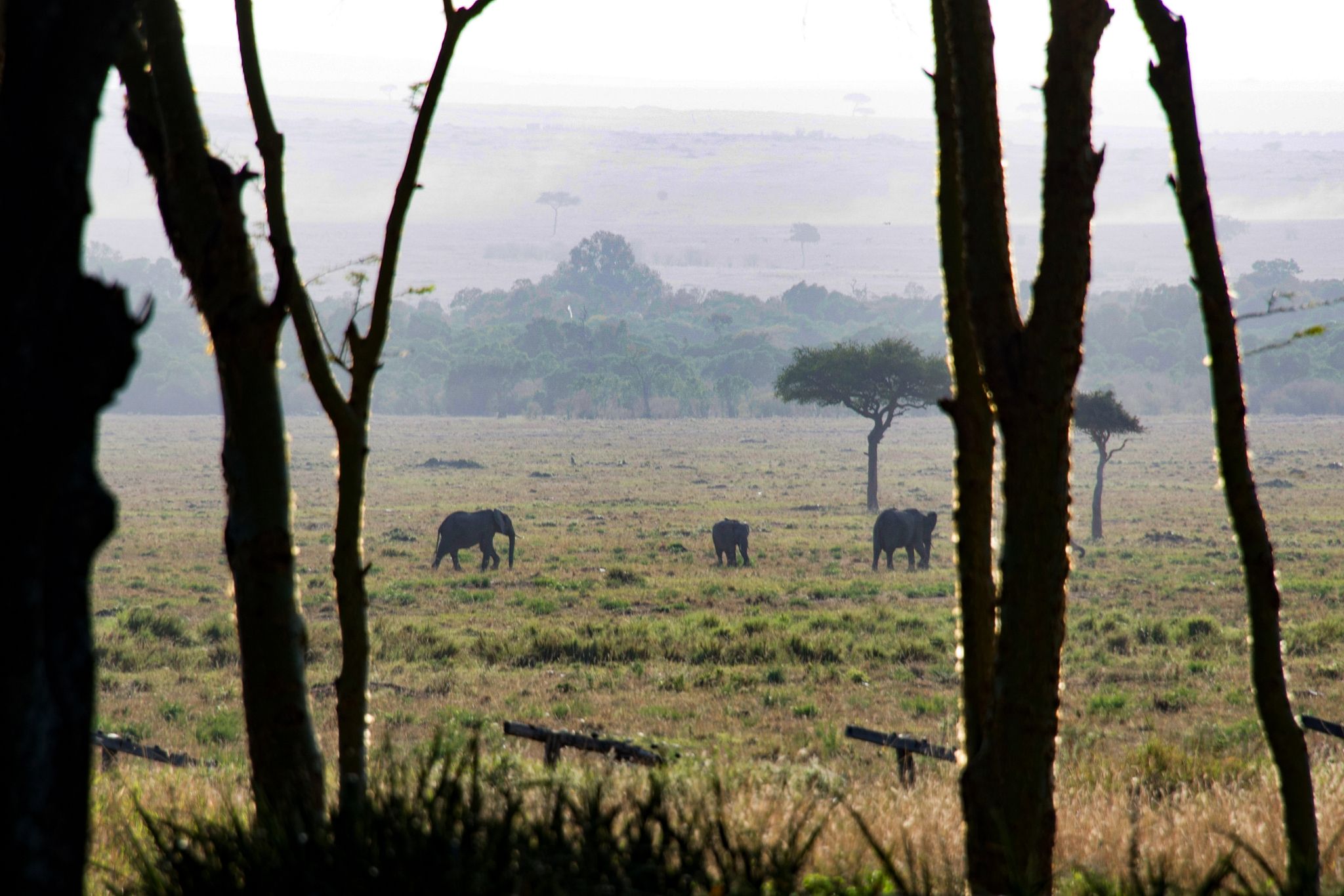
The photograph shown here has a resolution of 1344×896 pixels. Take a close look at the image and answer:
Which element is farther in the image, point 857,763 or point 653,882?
point 857,763

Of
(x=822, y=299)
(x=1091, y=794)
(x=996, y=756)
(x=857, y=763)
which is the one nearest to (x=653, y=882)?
(x=996, y=756)

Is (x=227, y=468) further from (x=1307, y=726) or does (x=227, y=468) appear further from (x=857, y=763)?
(x=1307, y=726)

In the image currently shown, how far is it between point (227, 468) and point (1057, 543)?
9.93 ft

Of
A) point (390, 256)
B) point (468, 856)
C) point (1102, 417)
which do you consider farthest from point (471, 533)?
point (468, 856)

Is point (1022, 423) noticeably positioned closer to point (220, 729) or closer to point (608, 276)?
point (220, 729)

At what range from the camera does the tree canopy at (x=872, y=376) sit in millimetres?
45594

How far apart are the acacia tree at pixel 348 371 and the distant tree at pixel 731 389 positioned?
302ft

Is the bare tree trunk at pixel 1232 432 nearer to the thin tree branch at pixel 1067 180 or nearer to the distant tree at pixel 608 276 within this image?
the thin tree branch at pixel 1067 180

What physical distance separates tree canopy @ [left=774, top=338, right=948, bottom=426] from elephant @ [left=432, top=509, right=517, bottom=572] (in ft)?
66.7

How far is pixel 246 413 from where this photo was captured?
14.3ft

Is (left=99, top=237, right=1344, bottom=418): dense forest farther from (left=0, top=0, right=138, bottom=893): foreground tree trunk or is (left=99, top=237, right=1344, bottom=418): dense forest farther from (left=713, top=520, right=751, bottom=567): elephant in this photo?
(left=0, top=0, right=138, bottom=893): foreground tree trunk

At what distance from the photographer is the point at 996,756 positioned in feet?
12.9

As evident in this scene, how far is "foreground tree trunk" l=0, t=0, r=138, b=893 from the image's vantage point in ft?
7.72

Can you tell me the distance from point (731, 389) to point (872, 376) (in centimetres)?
5200
